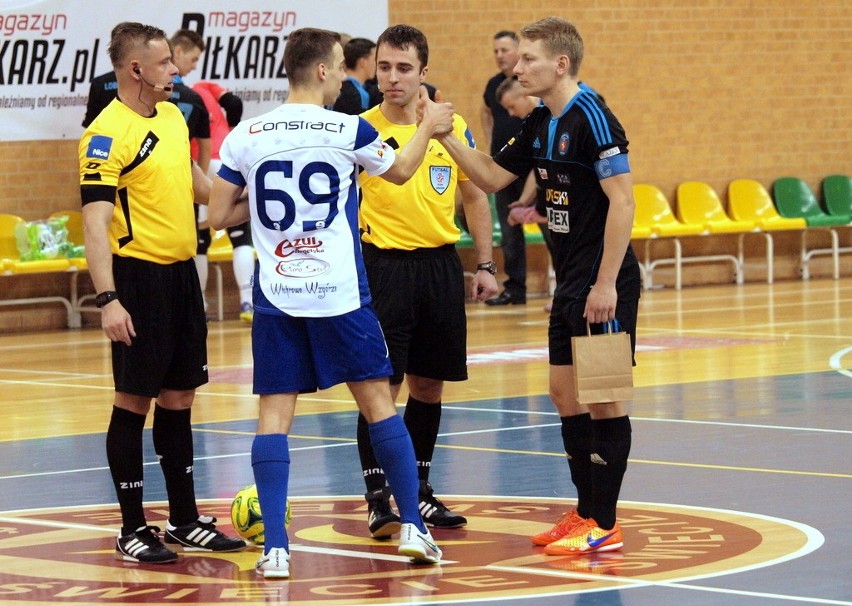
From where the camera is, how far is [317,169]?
17.9ft

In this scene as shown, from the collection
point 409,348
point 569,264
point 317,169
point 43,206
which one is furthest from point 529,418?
point 43,206

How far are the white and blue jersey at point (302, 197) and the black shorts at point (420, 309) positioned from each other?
866 mm

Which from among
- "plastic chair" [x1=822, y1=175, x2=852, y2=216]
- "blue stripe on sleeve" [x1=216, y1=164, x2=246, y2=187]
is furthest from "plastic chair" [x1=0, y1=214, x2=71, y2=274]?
"blue stripe on sleeve" [x1=216, y1=164, x2=246, y2=187]

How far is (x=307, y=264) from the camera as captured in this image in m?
5.51

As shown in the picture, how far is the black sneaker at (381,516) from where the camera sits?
6.02 metres

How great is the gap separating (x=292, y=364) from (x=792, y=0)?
1561cm

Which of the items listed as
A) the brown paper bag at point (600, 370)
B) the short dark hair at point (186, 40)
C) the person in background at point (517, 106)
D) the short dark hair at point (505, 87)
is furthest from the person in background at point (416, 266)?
the short dark hair at point (505, 87)

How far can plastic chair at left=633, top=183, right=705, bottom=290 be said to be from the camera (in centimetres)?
1827

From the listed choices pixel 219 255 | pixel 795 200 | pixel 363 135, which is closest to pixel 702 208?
pixel 795 200

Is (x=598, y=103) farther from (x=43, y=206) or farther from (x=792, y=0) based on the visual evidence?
(x=792, y=0)

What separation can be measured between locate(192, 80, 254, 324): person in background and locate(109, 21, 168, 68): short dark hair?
A: 8.10 m

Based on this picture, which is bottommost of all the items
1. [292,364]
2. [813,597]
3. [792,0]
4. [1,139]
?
[813,597]

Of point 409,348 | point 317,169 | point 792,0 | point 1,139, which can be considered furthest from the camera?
point 792,0

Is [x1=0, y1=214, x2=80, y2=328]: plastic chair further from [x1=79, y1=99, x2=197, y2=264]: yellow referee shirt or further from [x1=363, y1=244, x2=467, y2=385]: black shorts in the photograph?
[x1=79, y1=99, x2=197, y2=264]: yellow referee shirt
